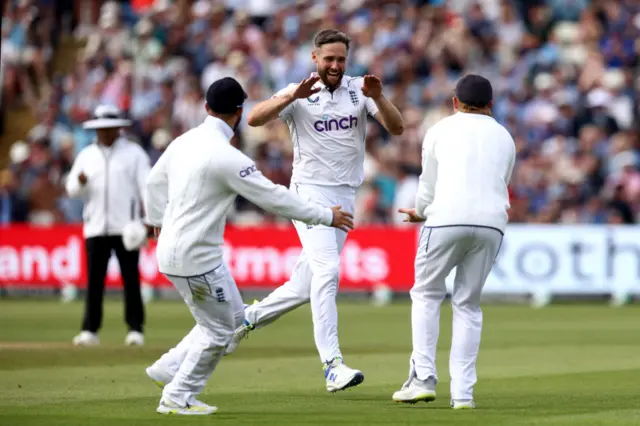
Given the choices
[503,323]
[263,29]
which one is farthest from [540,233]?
[263,29]

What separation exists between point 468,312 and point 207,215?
2045 millimetres

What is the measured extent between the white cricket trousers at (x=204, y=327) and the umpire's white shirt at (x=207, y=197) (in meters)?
0.09

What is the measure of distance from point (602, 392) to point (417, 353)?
187 centimetres

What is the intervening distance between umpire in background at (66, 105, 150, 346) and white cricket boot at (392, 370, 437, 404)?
6672 mm

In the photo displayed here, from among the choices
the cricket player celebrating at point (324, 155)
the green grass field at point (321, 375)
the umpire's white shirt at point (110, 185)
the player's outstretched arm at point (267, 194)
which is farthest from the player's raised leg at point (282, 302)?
the umpire's white shirt at point (110, 185)

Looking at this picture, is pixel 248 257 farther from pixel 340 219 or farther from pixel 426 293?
pixel 340 219

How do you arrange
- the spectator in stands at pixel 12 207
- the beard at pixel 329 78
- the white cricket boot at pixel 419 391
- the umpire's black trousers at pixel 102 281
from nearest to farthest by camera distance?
the white cricket boot at pixel 419 391 < the beard at pixel 329 78 < the umpire's black trousers at pixel 102 281 < the spectator in stands at pixel 12 207

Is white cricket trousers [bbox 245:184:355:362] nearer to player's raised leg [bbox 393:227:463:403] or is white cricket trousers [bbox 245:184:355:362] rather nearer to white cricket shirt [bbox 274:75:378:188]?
white cricket shirt [bbox 274:75:378:188]

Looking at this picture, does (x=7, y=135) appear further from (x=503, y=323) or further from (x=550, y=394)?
(x=550, y=394)

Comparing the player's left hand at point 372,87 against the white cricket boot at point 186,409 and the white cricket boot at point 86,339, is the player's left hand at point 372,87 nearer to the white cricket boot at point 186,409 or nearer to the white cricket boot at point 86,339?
the white cricket boot at point 186,409

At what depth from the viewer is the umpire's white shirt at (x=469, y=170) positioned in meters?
10.2

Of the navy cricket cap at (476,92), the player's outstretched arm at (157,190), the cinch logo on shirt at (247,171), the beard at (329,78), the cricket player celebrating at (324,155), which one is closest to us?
the cinch logo on shirt at (247,171)

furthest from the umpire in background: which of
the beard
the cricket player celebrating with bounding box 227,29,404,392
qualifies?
the beard

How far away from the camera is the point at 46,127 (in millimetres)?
29812
